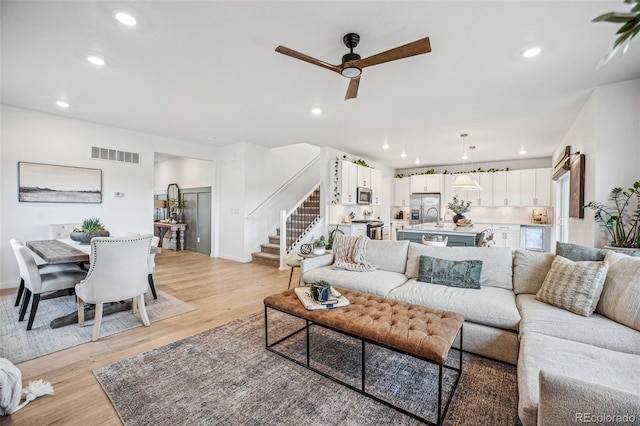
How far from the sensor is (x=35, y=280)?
2.75m

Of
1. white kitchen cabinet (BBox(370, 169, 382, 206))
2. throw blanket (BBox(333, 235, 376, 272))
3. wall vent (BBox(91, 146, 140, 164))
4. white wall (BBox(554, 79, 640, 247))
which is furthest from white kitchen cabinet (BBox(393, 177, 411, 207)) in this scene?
wall vent (BBox(91, 146, 140, 164))

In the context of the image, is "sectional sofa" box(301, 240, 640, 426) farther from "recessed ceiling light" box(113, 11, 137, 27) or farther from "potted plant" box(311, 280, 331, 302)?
"recessed ceiling light" box(113, 11, 137, 27)

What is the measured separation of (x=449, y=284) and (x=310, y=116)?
3146 millimetres

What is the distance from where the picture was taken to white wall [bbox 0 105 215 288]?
164 inches

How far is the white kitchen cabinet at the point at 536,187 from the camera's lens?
732 cm

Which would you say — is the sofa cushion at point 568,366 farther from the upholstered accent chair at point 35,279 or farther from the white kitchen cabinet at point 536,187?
the white kitchen cabinet at point 536,187

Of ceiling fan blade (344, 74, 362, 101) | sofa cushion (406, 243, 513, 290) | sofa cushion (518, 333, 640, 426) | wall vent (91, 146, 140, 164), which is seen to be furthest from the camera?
wall vent (91, 146, 140, 164)

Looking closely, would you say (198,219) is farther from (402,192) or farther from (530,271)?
(530,271)

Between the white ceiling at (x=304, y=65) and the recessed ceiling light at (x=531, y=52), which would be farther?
the recessed ceiling light at (x=531, y=52)

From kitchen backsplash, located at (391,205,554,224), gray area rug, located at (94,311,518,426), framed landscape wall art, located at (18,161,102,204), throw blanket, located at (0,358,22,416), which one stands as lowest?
gray area rug, located at (94,311,518,426)

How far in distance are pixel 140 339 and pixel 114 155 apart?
397cm

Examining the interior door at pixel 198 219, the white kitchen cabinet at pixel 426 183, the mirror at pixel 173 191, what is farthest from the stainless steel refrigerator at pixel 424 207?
the mirror at pixel 173 191

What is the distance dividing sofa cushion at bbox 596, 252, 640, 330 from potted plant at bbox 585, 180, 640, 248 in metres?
1.25

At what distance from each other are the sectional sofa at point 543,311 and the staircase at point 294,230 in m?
2.81
